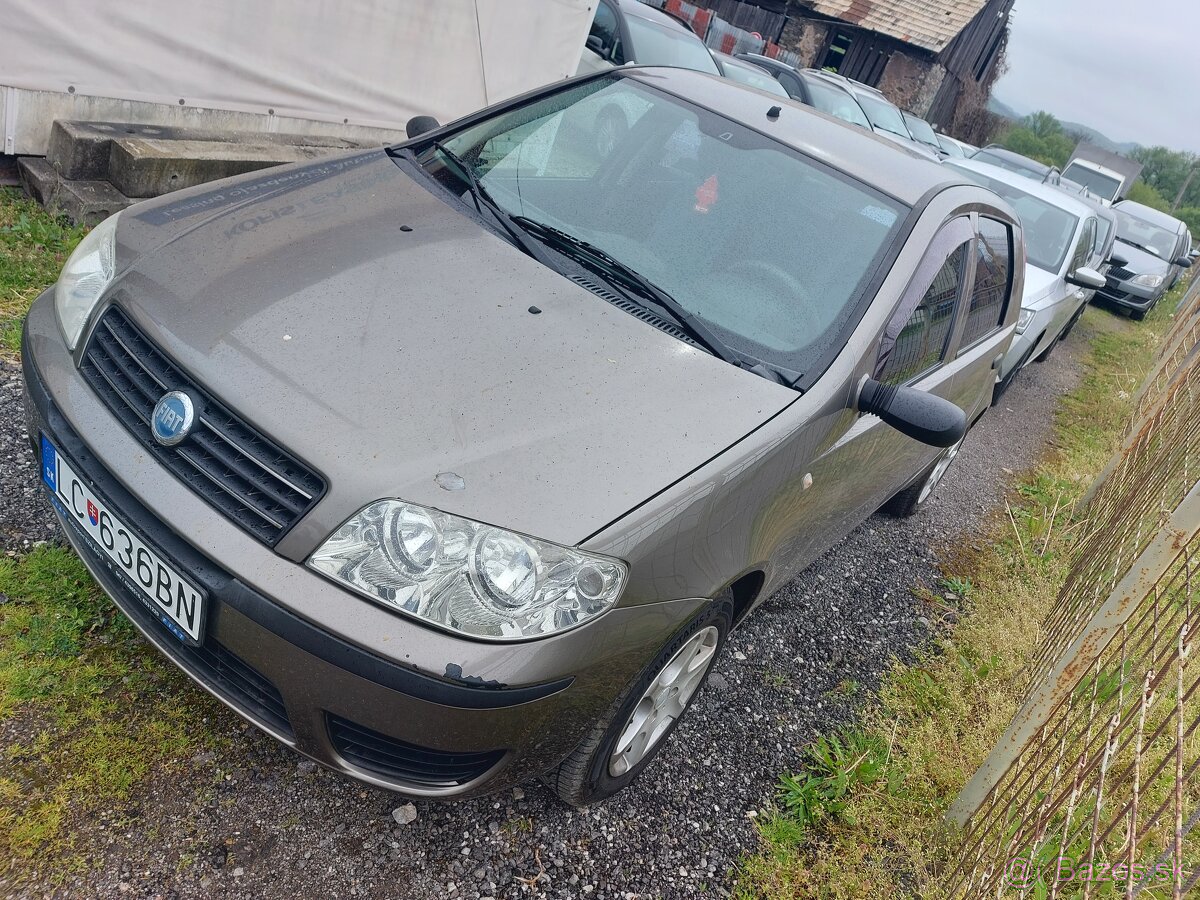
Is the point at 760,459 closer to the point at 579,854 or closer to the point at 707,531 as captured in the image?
the point at 707,531

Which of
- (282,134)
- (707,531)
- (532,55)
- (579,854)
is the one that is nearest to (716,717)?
(579,854)

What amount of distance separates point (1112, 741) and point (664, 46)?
7.74 meters

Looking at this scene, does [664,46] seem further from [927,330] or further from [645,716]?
[645,716]

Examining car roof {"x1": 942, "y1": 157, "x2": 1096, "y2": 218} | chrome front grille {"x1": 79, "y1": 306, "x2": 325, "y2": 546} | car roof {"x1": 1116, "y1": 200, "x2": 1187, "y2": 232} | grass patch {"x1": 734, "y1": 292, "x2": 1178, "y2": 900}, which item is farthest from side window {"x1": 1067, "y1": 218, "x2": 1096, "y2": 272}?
car roof {"x1": 1116, "y1": 200, "x2": 1187, "y2": 232}

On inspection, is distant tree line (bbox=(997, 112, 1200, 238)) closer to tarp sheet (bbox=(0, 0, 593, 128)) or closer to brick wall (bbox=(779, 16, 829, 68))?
brick wall (bbox=(779, 16, 829, 68))

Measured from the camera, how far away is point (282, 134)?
566 centimetres

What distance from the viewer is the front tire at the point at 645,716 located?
2.05 m

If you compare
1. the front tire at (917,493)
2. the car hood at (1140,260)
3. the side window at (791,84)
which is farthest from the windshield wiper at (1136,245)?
the front tire at (917,493)

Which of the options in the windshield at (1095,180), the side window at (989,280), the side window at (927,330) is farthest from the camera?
the windshield at (1095,180)

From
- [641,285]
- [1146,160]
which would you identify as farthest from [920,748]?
[1146,160]

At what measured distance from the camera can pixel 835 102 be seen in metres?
12.1

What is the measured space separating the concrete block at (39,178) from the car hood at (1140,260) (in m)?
14.0

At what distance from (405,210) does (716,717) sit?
1.84m

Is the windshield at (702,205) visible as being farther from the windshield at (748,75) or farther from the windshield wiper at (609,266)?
the windshield at (748,75)
